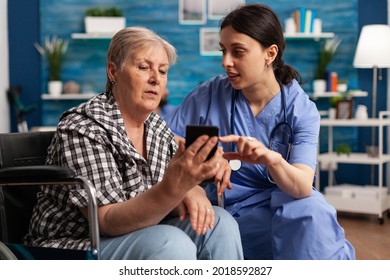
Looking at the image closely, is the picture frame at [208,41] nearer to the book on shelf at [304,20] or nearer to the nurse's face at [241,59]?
the book on shelf at [304,20]

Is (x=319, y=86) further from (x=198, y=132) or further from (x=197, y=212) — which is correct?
(x=198, y=132)

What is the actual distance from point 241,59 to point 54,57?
3.37 m

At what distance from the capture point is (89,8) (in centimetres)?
527

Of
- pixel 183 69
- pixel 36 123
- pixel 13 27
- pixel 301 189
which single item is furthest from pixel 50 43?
pixel 301 189

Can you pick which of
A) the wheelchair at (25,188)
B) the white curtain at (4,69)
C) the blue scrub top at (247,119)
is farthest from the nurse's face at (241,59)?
the white curtain at (4,69)

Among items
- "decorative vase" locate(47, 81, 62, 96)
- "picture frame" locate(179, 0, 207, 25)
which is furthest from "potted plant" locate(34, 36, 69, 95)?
A: "picture frame" locate(179, 0, 207, 25)

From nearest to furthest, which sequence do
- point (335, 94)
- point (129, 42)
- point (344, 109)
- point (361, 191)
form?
1. point (129, 42)
2. point (361, 191)
3. point (344, 109)
4. point (335, 94)

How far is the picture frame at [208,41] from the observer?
5.26m

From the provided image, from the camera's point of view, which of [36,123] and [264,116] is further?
[36,123]

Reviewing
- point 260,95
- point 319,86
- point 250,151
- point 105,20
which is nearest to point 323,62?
point 319,86

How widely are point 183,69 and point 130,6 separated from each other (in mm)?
693

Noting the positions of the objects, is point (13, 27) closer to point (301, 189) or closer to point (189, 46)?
point (189, 46)

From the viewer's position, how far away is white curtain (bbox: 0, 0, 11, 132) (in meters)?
5.18

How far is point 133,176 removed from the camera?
1.72 metres
